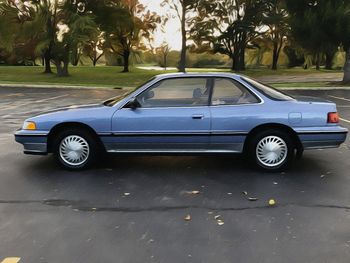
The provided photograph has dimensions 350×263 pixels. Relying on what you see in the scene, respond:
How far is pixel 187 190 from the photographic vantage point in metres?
5.20

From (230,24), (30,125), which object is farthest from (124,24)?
(30,125)

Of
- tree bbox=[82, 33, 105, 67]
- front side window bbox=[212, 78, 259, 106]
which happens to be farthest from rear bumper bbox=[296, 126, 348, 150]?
tree bbox=[82, 33, 105, 67]

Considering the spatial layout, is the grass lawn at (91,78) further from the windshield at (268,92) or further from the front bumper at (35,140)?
the front bumper at (35,140)

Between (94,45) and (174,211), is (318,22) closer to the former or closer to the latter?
(174,211)

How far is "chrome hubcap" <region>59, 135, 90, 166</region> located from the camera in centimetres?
612

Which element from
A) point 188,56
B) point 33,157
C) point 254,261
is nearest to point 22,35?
point 33,157

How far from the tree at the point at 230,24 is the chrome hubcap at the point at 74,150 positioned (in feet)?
135

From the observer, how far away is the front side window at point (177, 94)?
6.03 meters

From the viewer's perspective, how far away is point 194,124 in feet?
19.3

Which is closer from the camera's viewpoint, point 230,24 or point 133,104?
point 133,104

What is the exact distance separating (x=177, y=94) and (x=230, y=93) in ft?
2.50

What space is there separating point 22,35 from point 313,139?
3507 cm

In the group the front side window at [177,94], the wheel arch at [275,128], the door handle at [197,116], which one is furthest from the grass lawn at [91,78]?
the door handle at [197,116]

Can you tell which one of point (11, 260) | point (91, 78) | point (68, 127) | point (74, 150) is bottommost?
point (91, 78)
